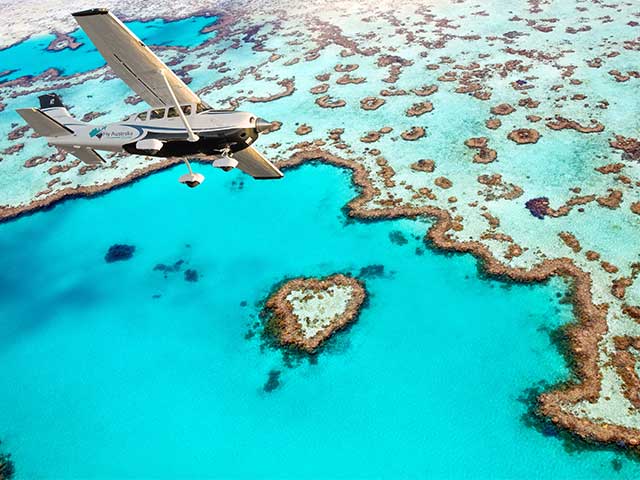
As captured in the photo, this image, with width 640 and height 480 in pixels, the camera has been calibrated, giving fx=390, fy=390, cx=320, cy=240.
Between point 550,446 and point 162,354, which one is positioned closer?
point 550,446

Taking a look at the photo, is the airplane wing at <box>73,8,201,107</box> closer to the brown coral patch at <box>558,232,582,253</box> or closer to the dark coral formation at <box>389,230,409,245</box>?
the dark coral formation at <box>389,230,409,245</box>

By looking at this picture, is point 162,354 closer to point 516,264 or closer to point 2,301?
point 2,301

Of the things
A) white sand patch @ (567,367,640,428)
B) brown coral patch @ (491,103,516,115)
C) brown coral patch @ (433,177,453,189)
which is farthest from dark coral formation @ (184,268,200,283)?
brown coral patch @ (491,103,516,115)

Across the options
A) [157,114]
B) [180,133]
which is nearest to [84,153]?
[157,114]

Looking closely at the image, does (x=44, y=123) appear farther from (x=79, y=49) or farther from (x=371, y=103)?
(x=79, y=49)

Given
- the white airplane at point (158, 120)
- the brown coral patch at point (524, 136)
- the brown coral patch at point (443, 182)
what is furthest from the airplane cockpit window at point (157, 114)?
the brown coral patch at point (524, 136)

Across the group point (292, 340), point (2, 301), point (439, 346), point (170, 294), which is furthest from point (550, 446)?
point (2, 301)
